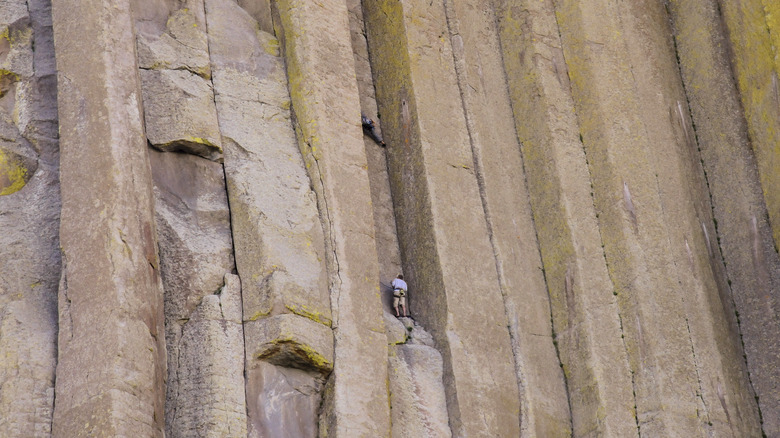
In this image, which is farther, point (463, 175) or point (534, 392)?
point (463, 175)

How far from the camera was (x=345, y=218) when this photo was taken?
34.8 ft

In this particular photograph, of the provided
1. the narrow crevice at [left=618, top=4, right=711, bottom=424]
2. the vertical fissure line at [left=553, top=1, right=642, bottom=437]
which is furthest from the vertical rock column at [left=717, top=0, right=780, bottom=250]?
the vertical fissure line at [left=553, top=1, right=642, bottom=437]

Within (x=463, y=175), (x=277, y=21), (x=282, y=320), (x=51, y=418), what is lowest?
(x=51, y=418)

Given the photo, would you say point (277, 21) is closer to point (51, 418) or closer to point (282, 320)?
point (282, 320)

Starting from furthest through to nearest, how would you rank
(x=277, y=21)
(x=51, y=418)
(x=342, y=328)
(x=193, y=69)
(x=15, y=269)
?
(x=277, y=21) < (x=193, y=69) < (x=342, y=328) < (x=15, y=269) < (x=51, y=418)

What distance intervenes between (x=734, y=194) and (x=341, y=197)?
3.97 metres

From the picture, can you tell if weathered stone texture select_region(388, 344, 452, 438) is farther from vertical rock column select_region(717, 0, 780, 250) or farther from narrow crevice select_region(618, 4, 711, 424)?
vertical rock column select_region(717, 0, 780, 250)

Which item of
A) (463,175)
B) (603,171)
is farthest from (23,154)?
(603,171)

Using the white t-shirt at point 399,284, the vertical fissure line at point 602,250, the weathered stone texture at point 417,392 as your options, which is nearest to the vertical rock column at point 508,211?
the vertical fissure line at point 602,250

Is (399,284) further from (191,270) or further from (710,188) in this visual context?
(710,188)

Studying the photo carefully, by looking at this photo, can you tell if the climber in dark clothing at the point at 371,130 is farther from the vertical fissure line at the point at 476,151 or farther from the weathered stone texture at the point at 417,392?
the weathered stone texture at the point at 417,392

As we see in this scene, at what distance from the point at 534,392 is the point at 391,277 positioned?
1607 millimetres

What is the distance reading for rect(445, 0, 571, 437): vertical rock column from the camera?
11.1m

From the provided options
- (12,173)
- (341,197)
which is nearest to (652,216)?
(341,197)
